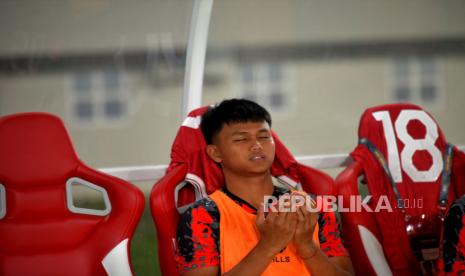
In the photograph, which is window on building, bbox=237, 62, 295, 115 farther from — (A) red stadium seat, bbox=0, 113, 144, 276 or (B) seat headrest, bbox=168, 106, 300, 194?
(A) red stadium seat, bbox=0, 113, 144, 276

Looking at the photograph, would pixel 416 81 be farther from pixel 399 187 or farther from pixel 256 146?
pixel 256 146

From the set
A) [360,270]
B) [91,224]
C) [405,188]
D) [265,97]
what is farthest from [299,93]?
[91,224]

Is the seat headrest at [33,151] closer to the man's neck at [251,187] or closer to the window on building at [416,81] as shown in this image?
the man's neck at [251,187]

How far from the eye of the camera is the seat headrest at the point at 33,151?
2254 mm

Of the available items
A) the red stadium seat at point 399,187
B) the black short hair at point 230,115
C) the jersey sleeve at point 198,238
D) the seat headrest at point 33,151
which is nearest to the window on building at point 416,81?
the red stadium seat at point 399,187

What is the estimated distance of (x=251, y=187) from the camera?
218cm

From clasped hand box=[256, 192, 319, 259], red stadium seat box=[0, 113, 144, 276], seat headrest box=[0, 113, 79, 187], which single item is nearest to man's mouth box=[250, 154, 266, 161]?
clasped hand box=[256, 192, 319, 259]

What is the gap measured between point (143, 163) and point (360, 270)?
1.57 m

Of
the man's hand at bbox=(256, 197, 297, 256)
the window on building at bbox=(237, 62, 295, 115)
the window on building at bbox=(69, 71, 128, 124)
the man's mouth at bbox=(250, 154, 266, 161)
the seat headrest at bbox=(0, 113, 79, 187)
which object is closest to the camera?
the man's hand at bbox=(256, 197, 297, 256)

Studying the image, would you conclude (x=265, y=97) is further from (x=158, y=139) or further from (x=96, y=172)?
(x=96, y=172)

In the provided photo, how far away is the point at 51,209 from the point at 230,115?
76 centimetres

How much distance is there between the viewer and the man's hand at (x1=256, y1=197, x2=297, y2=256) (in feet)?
6.10

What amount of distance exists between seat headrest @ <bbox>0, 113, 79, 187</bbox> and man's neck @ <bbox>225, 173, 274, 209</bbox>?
2.03 feet

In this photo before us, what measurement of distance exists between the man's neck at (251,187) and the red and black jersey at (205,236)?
0.03 meters
